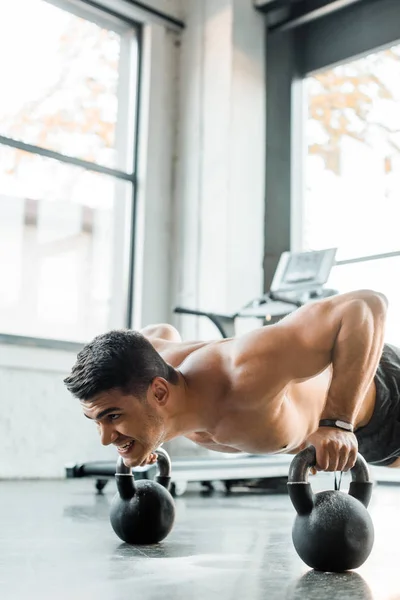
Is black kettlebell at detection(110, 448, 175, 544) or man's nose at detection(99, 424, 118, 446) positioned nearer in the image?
man's nose at detection(99, 424, 118, 446)

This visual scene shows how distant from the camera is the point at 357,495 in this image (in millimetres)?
1813

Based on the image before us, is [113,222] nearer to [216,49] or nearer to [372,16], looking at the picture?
[216,49]

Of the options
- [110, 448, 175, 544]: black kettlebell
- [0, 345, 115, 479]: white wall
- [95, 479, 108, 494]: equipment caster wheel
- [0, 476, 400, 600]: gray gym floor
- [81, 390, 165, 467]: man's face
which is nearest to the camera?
[0, 476, 400, 600]: gray gym floor

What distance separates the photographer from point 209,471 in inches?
146

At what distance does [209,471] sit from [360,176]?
215cm

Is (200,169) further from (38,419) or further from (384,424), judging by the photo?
(384,424)

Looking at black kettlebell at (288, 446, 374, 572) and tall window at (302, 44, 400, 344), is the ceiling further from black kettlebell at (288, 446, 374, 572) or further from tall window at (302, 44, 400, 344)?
black kettlebell at (288, 446, 374, 572)

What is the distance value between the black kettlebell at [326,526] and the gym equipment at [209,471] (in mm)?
1864

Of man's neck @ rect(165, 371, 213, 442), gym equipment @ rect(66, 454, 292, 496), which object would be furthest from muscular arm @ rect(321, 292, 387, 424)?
gym equipment @ rect(66, 454, 292, 496)

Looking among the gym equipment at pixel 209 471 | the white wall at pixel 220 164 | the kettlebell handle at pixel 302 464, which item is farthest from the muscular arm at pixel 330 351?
the white wall at pixel 220 164

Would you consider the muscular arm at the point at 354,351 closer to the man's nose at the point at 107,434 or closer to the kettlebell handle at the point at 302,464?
the kettlebell handle at the point at 302,464

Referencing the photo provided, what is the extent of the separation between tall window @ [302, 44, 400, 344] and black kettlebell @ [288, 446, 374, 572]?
9.69 ft

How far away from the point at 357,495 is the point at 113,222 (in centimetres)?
356

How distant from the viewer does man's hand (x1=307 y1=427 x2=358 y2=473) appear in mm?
1594
